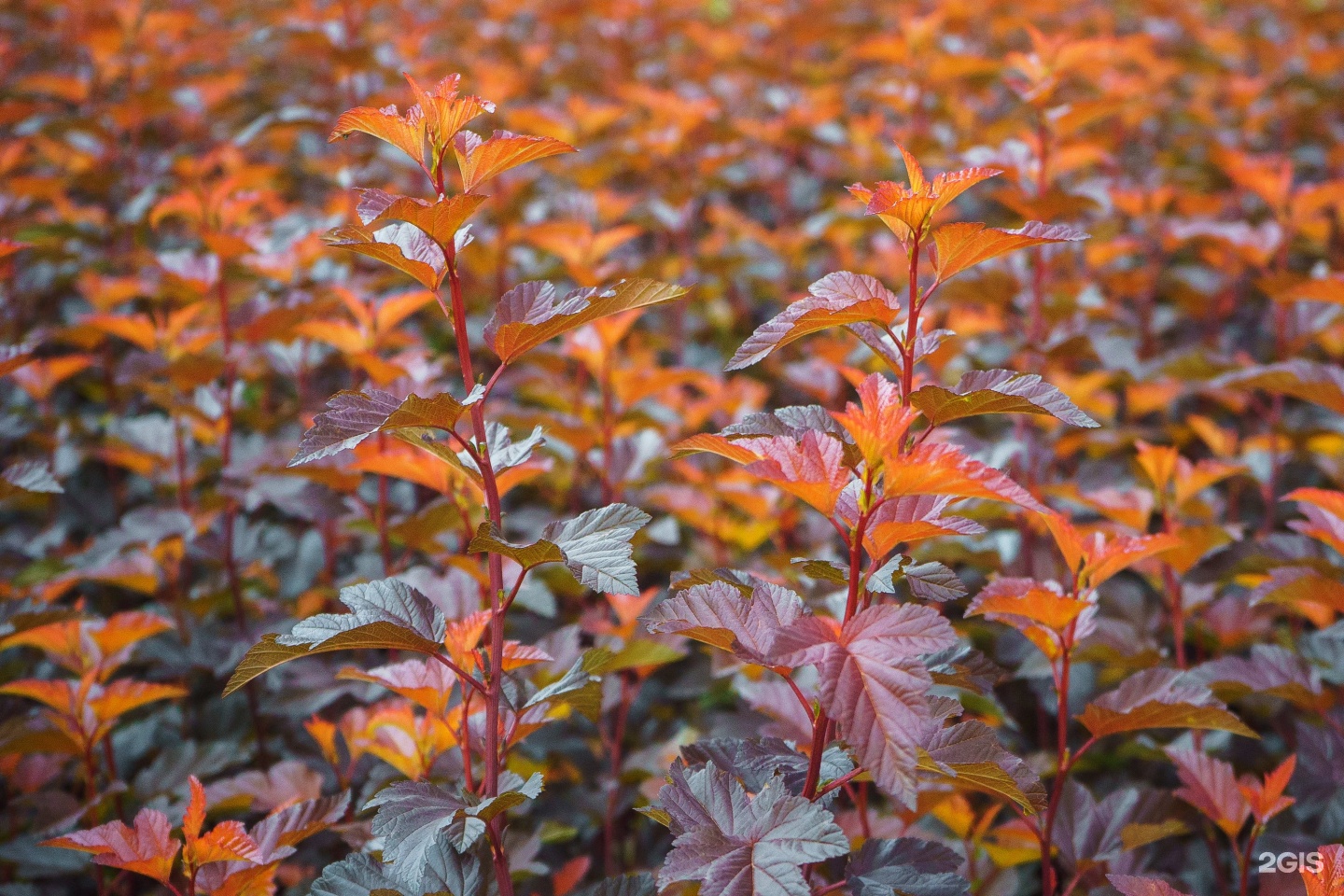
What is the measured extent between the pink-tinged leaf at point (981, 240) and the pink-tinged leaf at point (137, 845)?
127 centimetres

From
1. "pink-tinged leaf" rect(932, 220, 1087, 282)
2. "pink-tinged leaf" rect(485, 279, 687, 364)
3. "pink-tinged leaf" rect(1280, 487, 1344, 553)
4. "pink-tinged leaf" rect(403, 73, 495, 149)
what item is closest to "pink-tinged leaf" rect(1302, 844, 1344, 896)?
"pink-tinged leaf" rect(1280, 487, 1344, 553)

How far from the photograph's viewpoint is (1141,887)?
1218mm

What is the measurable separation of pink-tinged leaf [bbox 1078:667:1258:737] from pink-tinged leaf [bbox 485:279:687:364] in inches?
33.5

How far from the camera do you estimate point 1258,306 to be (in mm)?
3256

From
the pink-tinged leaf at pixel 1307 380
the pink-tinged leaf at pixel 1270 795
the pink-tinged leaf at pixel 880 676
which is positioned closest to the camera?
the pink-tinged leaf at pixel 880 676

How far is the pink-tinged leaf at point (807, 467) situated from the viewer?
3.62ft

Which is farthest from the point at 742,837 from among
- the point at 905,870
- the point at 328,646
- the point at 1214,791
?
the point at 1214,791

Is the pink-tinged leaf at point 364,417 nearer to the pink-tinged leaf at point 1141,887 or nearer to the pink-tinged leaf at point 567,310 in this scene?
the pink-tinged leaf at point 567,310

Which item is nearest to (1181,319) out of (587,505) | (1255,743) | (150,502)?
(1255,743)

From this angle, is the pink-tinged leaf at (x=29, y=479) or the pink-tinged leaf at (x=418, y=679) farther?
the pink-tinged leaf at (x=29, y=479)

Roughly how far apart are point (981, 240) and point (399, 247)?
2.49ft

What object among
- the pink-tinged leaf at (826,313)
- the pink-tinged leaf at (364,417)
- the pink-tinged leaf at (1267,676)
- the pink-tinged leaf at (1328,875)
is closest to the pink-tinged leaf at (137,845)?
the pink-tinged leaf at (364,417)

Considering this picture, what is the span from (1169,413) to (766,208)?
1.81m

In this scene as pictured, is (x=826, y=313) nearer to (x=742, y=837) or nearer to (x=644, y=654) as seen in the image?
(x=742, y=837)
